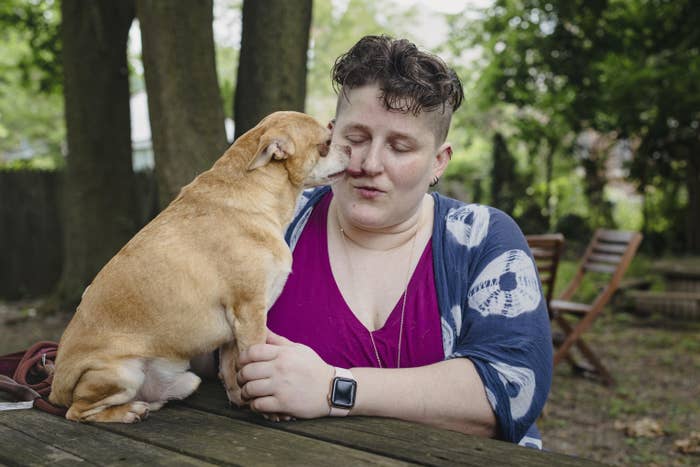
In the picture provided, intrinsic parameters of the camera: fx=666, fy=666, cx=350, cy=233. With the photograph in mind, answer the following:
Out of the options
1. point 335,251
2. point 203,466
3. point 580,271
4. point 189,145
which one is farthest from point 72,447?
point 580,271

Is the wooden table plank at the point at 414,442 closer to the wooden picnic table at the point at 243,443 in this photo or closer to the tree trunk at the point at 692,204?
the wooden picnic table at the point at 243,443

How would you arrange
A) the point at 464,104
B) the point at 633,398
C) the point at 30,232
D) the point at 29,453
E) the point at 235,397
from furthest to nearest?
the point at 30,232 < the point at 464,104 < the point at 633,398 < the point at 235,397 < the point at 29,453

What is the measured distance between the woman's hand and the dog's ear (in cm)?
73

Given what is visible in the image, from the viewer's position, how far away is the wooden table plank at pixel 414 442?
1598 mm

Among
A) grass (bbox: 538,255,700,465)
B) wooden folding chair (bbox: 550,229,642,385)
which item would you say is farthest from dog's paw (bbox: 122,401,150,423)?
wooden folding chair (bbox: 550,229,642,385)

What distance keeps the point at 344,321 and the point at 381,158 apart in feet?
1.88

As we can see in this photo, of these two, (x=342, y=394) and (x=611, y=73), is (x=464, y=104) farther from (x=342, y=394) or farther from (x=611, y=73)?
(x=342, y=394)

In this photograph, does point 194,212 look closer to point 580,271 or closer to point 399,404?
point 399,404

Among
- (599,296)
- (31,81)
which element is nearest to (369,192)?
(599,296)

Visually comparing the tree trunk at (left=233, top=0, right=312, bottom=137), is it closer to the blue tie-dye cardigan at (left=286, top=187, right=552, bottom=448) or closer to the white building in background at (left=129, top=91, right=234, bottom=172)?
the blue tie-dye cardigan at (left=286, top=187, right=552, bottom=448)

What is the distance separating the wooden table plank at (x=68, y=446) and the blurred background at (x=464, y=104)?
1938mm

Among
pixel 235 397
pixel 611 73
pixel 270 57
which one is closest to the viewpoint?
pixel 235 397

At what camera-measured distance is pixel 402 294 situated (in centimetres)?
230

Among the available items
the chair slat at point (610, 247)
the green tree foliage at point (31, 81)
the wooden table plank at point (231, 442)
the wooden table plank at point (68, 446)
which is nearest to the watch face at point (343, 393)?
the wooden table plank at point (231, 442)
